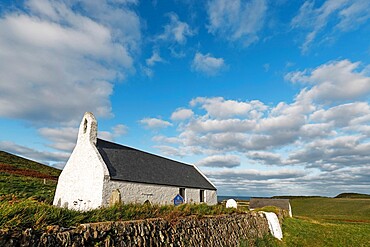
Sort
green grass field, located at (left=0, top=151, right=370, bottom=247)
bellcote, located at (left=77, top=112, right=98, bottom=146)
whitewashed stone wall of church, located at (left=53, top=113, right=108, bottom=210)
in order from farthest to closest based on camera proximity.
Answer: bellcote, located at (left=77, top=112, right=98, bottom=146) → whitewashed stone wall of church, located at (left=53, top=113, right=108, bottom=210) → green grass field, located at (left=0, top=151, right=370, bottom=247)

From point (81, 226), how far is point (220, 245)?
6.95 m

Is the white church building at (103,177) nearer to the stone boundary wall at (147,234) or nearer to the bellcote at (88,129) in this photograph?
the bellcote at (88,129)

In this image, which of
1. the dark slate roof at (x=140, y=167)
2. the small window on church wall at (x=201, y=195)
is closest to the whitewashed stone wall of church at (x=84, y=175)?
the dark slate roof at (x=140, y=167)

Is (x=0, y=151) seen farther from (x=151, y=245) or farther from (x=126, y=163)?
(x=151, y=245)

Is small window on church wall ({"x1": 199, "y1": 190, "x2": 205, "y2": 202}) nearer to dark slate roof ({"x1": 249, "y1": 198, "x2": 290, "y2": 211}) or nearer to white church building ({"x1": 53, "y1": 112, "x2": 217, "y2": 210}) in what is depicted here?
white church building ({"x1": 53, "y1": 112, "x2": 217, "y2": 210})

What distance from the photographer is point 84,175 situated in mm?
19078

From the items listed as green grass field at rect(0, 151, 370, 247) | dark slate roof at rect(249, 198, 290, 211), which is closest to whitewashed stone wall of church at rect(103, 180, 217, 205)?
green grass field at rect(0, 151, 370, 247)

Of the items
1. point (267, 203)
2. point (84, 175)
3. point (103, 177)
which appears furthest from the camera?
point (267, 203)

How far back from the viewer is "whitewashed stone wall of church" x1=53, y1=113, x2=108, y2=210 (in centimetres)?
1809

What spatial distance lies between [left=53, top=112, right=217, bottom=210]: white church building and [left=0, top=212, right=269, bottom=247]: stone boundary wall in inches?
160

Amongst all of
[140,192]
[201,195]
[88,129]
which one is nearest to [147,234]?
[140,192]

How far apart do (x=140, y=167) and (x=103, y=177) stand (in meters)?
5.29

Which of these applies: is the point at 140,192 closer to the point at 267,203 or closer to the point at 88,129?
the point at 88,129

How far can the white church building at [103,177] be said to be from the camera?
18188 mm
